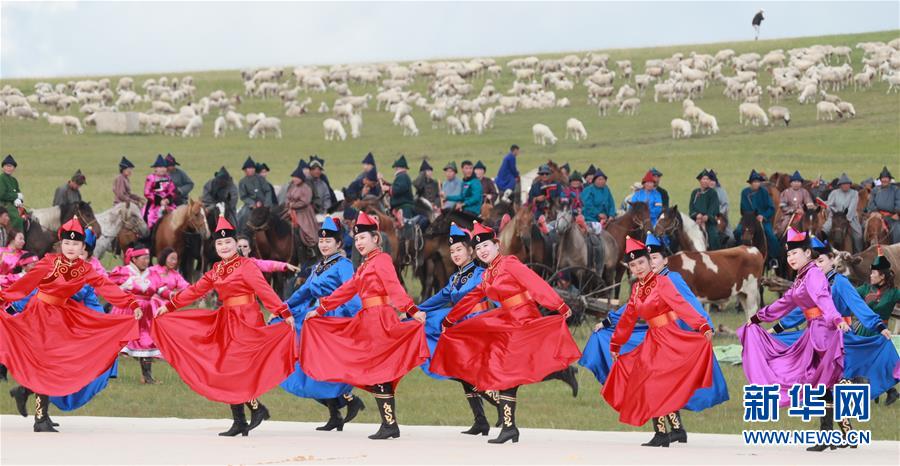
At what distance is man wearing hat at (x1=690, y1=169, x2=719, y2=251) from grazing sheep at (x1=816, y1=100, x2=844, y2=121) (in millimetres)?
30227

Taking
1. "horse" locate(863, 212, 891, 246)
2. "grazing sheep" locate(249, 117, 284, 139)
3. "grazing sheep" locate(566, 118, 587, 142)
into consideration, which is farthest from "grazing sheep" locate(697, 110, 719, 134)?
"horse" locate(863, 212, 891, 246)

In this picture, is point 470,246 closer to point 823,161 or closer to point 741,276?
point 741,276

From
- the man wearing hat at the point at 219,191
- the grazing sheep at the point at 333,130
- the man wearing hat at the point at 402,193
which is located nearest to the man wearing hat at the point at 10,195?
the man wearing hat at the point at 219,191

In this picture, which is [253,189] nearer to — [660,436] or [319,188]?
[319,188]

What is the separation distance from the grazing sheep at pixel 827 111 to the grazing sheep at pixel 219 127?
22.1 meters

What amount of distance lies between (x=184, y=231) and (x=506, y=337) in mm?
12489

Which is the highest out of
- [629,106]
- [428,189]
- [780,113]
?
[428,189]

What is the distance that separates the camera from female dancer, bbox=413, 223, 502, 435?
12.6 m

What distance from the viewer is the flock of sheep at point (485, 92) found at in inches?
2152

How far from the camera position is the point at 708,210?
81.0 feet

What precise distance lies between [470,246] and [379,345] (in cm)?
139

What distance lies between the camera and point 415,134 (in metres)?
53.9

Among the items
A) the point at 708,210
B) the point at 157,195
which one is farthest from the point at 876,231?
the point at 157,195

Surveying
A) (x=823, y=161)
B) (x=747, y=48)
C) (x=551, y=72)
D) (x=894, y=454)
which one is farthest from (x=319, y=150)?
(x=894, y=454)
